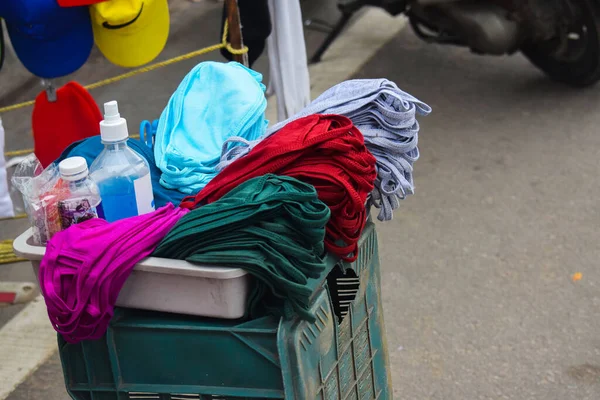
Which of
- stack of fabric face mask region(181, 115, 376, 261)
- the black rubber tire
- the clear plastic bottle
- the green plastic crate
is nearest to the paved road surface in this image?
the black rubber tire

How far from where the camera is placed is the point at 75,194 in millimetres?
1667

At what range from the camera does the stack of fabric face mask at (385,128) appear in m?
1.77

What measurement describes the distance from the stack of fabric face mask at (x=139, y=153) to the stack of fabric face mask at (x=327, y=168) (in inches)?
8.4

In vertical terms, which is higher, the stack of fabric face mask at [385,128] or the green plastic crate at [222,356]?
the stack of fabric face mask at [385,128]

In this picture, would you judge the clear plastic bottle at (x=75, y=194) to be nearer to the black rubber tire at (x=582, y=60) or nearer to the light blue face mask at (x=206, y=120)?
the light blue face mask at (x=206, y=120)

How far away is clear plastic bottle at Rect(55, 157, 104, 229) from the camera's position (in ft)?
5.38

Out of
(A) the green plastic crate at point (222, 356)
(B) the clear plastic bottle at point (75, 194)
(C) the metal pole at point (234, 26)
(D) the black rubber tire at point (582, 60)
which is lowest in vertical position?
(D) the black rubber tire at point (582, 60)

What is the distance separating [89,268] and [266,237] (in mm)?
329

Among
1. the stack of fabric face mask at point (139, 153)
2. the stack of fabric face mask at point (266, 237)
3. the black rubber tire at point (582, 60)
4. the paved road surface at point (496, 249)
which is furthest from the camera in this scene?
the black rubber tire at point (582, 60)

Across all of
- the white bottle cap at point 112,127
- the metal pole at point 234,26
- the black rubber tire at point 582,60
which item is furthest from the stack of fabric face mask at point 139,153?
the black rubber tire at point 582,60

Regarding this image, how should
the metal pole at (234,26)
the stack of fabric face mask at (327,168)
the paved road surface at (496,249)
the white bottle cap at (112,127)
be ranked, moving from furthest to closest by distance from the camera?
the paved road surface at (496,249), the metal pole at (234,26), the white bottle cap at (112,127), the stack of fabric face mask at (327,168)

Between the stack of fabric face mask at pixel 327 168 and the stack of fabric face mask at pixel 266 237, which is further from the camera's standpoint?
the stack of fabric face mask at pixel 327 168

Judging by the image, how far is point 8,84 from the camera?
18.7ft

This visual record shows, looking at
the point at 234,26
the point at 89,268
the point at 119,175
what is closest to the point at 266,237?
the point at 89,268
